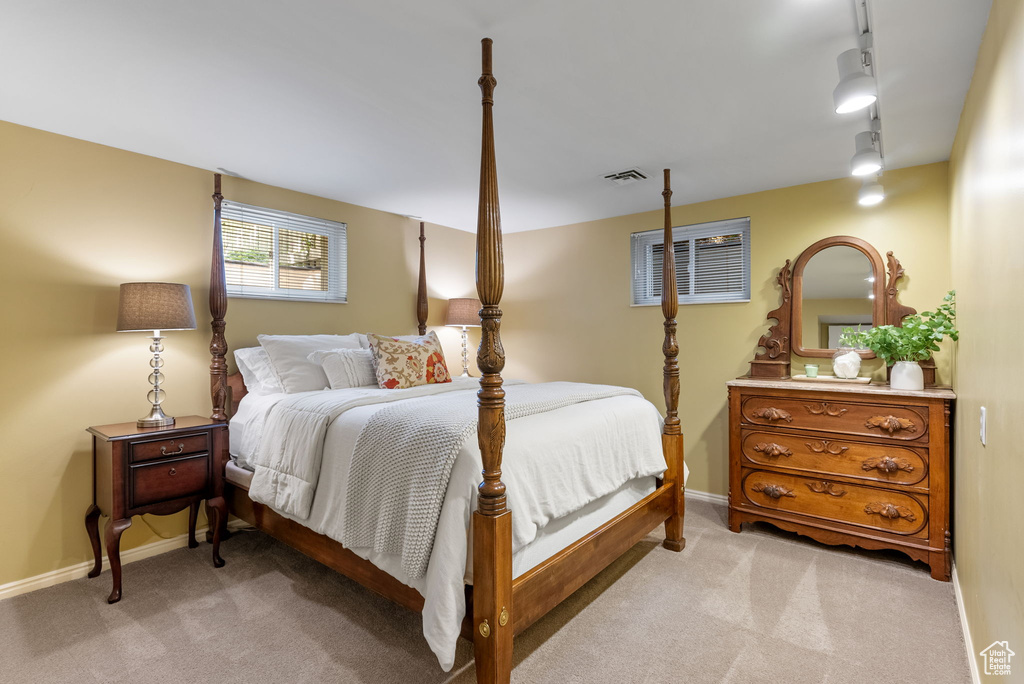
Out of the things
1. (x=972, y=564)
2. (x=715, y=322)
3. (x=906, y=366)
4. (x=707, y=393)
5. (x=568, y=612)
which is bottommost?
(x=568, y=612)

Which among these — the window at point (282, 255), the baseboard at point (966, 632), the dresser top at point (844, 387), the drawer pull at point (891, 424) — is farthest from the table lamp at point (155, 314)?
the drawer pull at point (891, 424)

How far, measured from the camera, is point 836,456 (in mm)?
2910

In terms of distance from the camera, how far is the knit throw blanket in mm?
1755

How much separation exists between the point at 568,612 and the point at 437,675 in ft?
2.27

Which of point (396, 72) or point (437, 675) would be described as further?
point (396, 72)

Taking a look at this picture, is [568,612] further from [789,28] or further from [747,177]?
[747,177]

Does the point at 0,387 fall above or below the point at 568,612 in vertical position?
above

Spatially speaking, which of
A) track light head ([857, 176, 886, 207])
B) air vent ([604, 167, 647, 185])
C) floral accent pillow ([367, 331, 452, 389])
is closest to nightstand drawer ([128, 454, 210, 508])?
floral accent pillow ([367, 331, 452, 389])

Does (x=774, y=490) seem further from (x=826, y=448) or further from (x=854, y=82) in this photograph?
(x=854, y=82)

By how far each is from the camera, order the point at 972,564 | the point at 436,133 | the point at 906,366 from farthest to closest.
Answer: the point at 906,366
the point at 436,133
the point at 972,564

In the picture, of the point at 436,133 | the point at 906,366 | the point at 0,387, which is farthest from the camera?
the point at 906,366

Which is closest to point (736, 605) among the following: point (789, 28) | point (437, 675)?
point (437, 675)

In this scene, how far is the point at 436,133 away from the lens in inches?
104

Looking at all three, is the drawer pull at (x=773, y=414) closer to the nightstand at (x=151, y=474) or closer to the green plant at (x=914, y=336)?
the green plant at (x=914, y=336)
